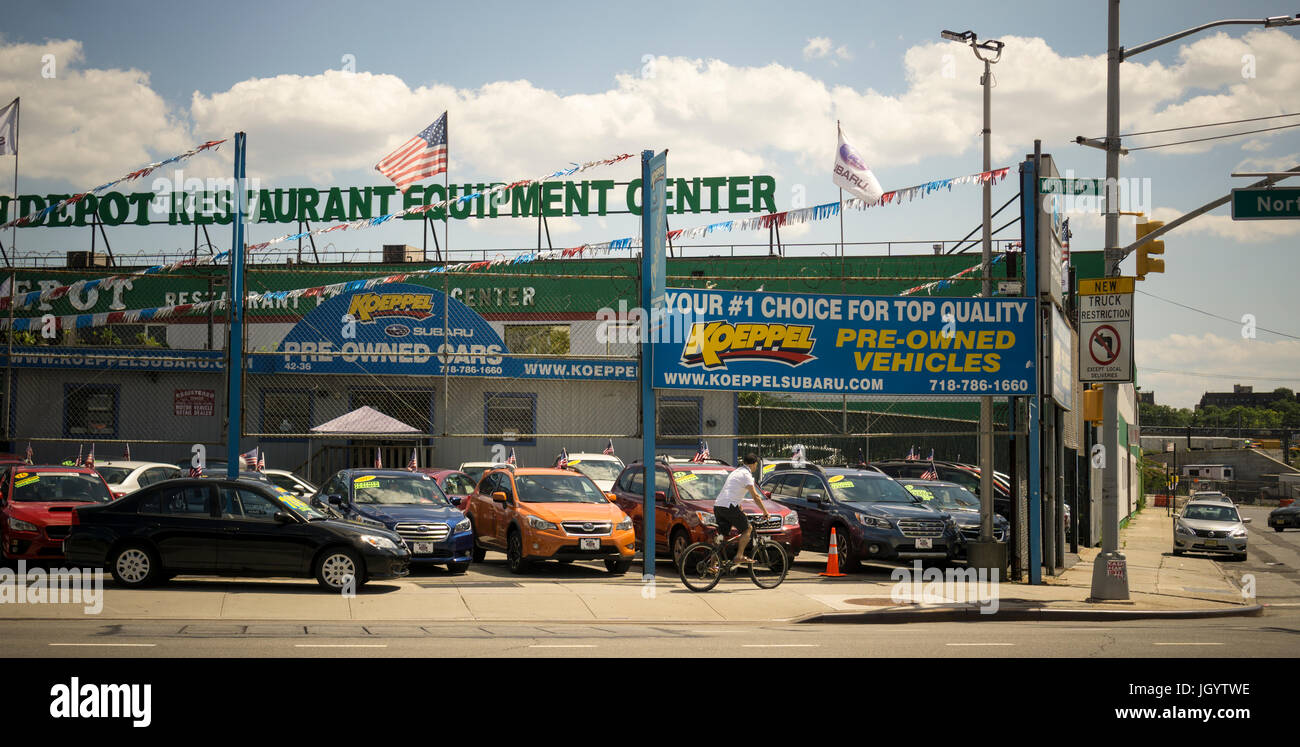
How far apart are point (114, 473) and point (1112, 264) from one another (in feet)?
60.3

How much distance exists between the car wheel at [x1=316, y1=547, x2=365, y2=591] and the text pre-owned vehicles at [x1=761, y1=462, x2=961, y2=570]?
7.97 metres

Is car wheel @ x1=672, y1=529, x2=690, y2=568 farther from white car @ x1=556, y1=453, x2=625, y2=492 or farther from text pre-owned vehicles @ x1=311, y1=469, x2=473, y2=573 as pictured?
white car @ x1=556, y1=453, x2=625, y2=492

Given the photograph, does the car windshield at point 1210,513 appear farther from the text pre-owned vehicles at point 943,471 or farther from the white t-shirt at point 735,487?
the white t-shirt at point 735,487

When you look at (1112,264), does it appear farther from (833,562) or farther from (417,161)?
Answer: (417,161)

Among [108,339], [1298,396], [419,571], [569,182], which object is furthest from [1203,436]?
[419,571]

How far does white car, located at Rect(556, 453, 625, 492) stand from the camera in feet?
80.2

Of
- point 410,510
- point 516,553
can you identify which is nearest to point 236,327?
point 410,510

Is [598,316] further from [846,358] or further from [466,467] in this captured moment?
[846,358]

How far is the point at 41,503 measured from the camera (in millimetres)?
15422

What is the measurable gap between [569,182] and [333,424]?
68.3 ft

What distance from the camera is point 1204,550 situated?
27.0 m

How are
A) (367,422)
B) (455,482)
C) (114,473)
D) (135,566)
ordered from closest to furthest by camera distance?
1. (135,566)
2. (114,473)
3. (455,482)
4. (367,422)

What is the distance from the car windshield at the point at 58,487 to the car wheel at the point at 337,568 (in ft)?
14.9
